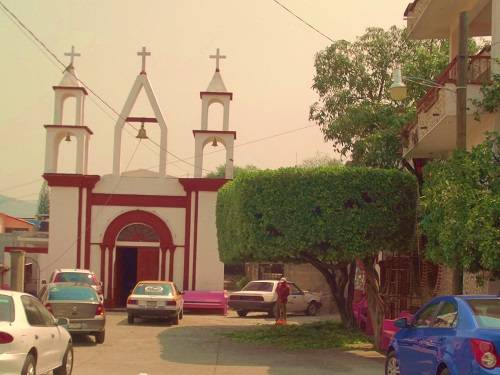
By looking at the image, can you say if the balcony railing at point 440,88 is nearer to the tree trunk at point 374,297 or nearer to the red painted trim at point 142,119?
the tree trunk at point 374,297

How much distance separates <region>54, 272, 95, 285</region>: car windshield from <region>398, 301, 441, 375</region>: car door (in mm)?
17305

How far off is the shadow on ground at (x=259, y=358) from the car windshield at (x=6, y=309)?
5.39 meters

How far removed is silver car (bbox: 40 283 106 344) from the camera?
18.7 metres

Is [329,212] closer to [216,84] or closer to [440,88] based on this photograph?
[440,88]

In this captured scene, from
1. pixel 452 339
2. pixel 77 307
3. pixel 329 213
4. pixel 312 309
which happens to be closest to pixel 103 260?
pixel 312 309

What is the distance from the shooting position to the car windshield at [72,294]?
19.1m

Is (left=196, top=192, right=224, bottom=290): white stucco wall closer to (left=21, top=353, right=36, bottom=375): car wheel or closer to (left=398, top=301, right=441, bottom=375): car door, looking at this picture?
(left=398, top=301, right=441, bottom=375): car door

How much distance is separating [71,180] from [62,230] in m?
2.14

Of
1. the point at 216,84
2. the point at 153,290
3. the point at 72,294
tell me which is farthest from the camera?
the point at 216,84

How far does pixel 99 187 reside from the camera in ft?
113

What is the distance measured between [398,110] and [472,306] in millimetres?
19241

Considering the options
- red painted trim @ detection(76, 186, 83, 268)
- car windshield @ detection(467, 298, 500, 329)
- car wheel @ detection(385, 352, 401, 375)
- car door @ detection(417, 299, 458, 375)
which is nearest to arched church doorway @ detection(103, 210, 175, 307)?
red painted trim @ detection(76, 186, 83, 268)

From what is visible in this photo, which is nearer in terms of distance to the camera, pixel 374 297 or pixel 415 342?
pixel 415 342

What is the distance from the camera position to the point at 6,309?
1079 cm
